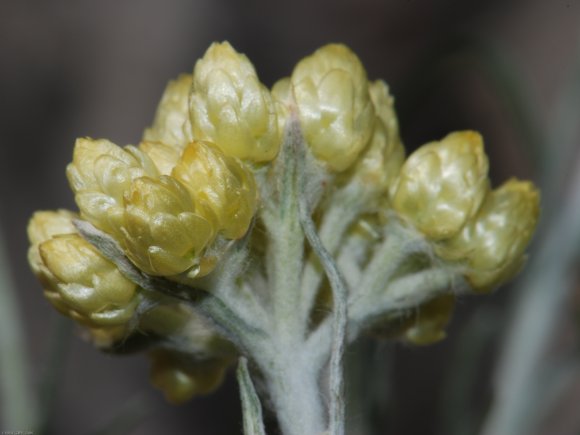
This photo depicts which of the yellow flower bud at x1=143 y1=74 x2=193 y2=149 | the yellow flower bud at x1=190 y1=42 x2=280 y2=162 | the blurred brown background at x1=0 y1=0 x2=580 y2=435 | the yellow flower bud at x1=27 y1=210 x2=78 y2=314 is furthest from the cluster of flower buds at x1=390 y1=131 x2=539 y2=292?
the blurred brown background at x1=0 y1=0 x2=580 y2=435

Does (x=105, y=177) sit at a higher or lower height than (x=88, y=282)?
higher

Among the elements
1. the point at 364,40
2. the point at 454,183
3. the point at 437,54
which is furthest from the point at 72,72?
the point at 454,183

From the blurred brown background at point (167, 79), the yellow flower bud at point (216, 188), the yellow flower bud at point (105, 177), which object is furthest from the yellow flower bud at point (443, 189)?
the blurred brown background at point (167, 79)

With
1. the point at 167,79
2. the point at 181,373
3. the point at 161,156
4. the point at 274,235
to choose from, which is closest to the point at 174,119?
the point at 161,156

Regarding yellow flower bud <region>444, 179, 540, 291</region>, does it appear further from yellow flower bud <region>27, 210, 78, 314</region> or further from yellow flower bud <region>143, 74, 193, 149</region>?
yellow flower bud <region>27, 210, 78, 314</region>

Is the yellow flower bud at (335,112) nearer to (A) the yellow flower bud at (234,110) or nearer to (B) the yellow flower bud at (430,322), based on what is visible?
(A) the yellow flower bud at (234,110)

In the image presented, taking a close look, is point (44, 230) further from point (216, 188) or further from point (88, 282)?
point (216, 188)
